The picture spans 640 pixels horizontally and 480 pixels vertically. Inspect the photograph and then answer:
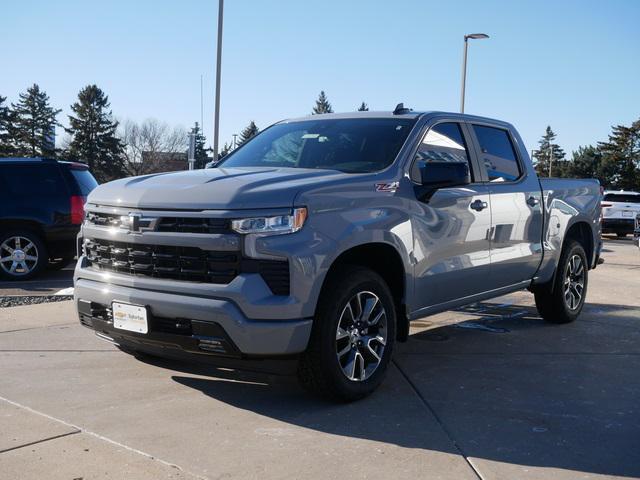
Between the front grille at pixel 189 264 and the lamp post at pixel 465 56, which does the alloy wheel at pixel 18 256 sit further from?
the lamp post at pixel 465 56

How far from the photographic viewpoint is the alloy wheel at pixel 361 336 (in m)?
4.22

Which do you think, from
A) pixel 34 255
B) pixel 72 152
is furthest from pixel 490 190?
pixel 72 152

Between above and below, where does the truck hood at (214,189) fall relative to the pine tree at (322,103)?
below

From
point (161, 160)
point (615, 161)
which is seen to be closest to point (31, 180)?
point (161, 160)

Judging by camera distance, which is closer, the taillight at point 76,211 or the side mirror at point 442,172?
the side mirror at point 442,172

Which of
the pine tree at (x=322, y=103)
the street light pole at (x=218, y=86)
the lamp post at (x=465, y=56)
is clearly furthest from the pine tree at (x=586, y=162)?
the street light pole at (x=218, y=86)

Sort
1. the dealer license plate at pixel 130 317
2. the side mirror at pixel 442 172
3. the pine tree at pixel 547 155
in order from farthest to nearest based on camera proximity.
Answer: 1. the pine tree at pixel 547 155
2. the side mirror at pixel 442 172
3. the dealer license plate at pixel 130 317

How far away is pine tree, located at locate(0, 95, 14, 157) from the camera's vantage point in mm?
67125

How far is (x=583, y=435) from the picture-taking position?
382 centimetres

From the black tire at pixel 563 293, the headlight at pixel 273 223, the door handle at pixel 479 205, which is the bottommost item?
the black tire at pixel 563 293

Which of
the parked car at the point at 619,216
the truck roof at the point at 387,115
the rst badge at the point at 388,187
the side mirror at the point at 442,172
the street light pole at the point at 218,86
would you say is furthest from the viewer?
the parked car at the point at 619,216

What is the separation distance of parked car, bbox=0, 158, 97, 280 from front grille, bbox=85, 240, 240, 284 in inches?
224

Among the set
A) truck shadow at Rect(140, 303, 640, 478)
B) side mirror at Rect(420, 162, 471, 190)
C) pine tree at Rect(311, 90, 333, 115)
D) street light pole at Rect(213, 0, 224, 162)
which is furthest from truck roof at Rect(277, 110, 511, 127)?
pine tree at Rect(311, 90, 333, 115)

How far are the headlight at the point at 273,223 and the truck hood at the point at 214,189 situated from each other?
0.22ft
